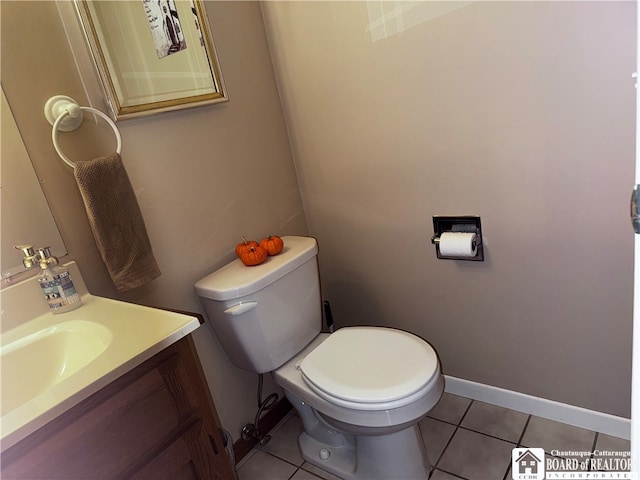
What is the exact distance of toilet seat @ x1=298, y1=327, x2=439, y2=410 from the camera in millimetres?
1187

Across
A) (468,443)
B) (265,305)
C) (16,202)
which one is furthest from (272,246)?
(468,443)

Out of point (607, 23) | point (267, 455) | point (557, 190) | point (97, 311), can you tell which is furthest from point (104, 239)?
point (607, 23)

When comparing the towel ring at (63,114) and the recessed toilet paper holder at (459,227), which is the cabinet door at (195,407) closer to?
the towel ring at (63,114)

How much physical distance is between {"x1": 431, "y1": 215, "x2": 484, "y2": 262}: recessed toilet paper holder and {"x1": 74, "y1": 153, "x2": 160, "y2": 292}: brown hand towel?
3.13 feet

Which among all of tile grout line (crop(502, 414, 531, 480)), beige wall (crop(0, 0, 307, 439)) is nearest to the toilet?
beige wall (crop(0, 0, 307, 439))

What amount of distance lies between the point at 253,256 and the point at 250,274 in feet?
0.25

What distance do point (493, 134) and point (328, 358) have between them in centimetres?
88

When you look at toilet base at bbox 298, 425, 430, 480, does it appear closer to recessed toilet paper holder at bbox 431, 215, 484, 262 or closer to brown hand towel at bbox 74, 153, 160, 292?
recessed toilet paper holder at bbox 431, 215, 484, 262

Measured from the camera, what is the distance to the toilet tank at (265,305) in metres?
1.34

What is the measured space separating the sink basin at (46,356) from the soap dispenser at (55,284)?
65 mm

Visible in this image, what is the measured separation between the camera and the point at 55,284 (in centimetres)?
107

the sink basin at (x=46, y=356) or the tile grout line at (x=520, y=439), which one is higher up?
the sink basin at (x=46, y=356)

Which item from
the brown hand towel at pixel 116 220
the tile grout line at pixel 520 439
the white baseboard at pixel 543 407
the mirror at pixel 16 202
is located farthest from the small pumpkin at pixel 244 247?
the tile grout line at pixel 520 439

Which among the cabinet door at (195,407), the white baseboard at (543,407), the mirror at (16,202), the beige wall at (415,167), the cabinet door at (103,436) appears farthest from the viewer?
the white baseboard at (543,407)
